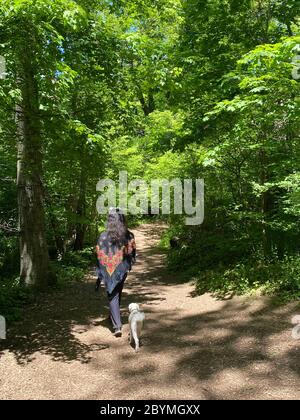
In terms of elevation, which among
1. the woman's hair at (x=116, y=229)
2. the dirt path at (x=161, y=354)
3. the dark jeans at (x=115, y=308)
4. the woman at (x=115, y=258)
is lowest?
the dirt path at (x=161, y=354)

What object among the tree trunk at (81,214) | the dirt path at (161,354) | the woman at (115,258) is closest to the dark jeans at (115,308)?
the woman at (115,258)

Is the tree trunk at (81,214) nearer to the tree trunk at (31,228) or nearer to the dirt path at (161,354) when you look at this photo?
the tree trunk at (31,228)

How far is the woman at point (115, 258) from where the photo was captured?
6.47 m

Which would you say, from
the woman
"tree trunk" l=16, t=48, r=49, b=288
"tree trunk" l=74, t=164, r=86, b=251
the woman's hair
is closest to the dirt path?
the woman

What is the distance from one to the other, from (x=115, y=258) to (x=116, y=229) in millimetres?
478

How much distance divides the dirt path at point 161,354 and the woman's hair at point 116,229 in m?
1.52

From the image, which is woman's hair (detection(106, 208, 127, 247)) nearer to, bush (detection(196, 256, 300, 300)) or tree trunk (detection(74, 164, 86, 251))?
bush (detection(196, 256, 300, 300))

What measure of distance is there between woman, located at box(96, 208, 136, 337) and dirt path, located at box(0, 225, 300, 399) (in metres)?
0.54

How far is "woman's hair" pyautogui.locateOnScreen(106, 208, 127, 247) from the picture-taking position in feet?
21.7

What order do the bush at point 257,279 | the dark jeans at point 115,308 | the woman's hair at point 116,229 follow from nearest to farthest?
the dark jeans at point 115,308
the woman's hair at point 116,229
the bush at point 257,279

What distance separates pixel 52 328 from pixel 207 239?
21.2 ft

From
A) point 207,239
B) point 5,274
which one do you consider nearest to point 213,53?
point 207,239

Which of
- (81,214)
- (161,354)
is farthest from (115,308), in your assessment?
(81,214)

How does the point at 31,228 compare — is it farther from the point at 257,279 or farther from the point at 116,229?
the point at 257,279
